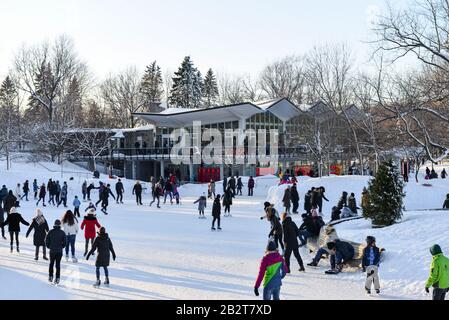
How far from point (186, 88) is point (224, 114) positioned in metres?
30.0

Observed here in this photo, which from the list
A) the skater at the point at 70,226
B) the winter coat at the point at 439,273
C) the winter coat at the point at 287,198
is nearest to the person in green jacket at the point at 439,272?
the winter coat at the point at 439,273

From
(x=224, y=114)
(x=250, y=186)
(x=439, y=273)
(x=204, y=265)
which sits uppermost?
(x=224, y=114)

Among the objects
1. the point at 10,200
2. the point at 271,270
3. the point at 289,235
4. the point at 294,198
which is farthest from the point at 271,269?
the point at 294,198

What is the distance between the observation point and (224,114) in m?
41.6

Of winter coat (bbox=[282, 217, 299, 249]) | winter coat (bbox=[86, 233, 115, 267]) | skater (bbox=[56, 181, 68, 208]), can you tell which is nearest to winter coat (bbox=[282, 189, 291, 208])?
winter coat (bbox=[282, 217, 299, 249])

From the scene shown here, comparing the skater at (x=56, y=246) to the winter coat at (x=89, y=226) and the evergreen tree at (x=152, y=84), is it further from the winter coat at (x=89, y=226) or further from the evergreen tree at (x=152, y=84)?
the evergreen tree at (x=152, y=84)

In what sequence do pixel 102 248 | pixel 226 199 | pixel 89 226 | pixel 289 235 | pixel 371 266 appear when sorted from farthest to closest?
pixel 226 199, pixel 89 226, pixel 289 235, pixel 102 248, pixel 371 266

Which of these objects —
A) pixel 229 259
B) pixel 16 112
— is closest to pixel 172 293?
pixel 229 259

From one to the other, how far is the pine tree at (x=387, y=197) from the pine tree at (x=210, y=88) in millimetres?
64863

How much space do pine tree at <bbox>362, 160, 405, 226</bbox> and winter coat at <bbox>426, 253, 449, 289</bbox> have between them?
20.7ft

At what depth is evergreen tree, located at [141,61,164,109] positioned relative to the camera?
7338 centimetres

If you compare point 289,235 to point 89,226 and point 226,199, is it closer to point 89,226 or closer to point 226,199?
point 89,226

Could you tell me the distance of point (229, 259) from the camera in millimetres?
11922
